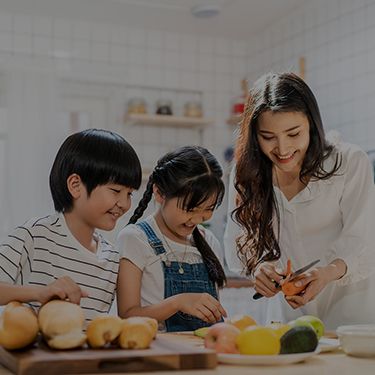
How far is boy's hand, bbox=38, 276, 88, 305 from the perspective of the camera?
1235 millimetres

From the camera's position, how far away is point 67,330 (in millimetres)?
1080

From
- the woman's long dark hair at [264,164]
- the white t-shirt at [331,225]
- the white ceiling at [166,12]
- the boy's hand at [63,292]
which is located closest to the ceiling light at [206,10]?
the white ceiling at [166,12]

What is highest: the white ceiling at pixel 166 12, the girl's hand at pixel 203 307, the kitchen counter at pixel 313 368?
the white ceiling at pixel 166 12

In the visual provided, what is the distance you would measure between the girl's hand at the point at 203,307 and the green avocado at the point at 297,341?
1.49 ft

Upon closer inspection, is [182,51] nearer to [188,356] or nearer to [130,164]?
[130,164]

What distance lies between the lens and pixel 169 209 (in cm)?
182

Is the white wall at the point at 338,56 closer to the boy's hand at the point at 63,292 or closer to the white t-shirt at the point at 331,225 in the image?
the white t-shirt at the point at 331,225

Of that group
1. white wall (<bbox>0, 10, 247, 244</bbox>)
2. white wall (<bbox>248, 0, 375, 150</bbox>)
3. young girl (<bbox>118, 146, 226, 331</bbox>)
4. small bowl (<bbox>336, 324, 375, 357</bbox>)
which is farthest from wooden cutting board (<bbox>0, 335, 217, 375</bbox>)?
white wall (<bbox>0, 10, 247, 244</bbox>)

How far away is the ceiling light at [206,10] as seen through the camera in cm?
Answer: 392

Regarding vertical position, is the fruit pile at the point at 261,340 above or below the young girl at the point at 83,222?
below

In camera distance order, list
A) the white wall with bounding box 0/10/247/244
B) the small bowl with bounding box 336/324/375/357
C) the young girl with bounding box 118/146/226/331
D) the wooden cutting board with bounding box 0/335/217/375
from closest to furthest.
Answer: the wooden cutting board with bounding box 0/335/217/375 < the small bowl with bounding box 336/324/375/357 < the young girl with bounding box 118/146/226/331 < the white wall with bounding box 0/10/247/244

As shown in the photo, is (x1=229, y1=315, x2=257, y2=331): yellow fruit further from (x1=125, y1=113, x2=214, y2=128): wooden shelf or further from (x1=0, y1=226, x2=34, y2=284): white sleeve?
(x1=125, y1=113, x2=214, y2=128): wooden shelf

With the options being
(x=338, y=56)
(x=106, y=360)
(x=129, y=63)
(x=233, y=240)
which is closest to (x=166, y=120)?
(x=129, y=63)

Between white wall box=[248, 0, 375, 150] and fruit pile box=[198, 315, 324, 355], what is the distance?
2.51 m
